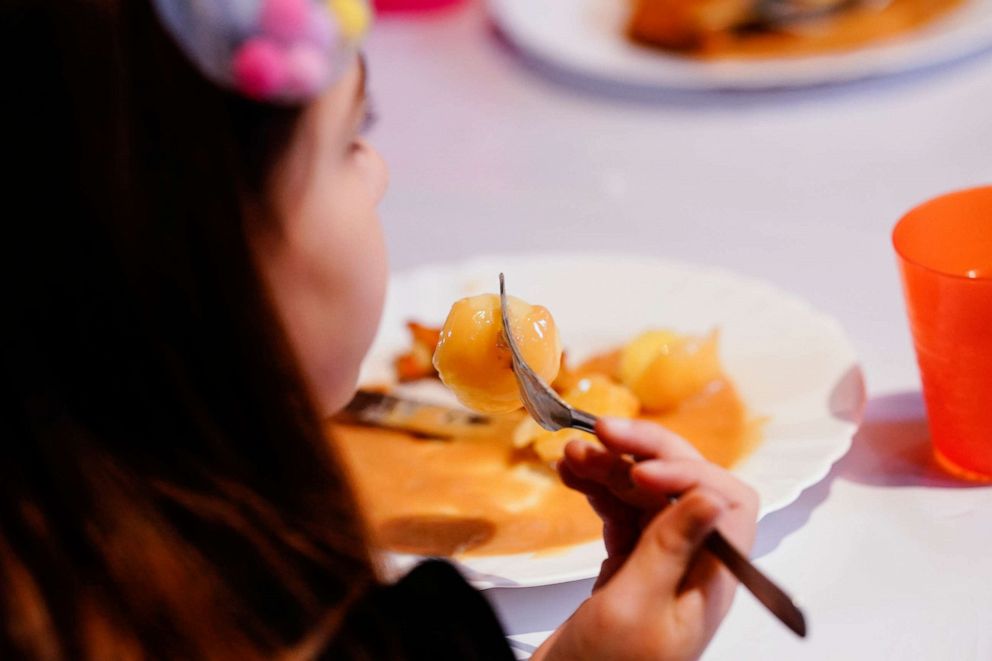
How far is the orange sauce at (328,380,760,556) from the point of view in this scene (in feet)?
2.96

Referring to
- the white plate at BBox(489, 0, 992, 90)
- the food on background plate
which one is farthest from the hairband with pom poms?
the food on background plate

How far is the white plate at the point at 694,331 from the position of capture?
878 millimetres

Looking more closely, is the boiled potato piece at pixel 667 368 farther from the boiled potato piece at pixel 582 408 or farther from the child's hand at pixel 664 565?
the child's hand at pixel 664 565

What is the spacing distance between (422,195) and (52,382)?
0.96 m

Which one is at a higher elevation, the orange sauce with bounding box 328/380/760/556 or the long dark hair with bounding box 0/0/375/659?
the long dark hair with bounding box 0/0/375/659

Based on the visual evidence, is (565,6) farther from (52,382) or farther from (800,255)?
(52,382)

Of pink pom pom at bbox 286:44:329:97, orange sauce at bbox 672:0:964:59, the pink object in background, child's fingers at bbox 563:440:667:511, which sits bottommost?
the pink object in background

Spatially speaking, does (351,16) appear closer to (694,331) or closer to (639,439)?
(639,439)

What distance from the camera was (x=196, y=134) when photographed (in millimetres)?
584

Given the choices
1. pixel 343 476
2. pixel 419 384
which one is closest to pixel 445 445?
pixel 419 384

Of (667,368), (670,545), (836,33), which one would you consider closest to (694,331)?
(667,368)

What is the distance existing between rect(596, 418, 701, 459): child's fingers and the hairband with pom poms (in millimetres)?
258

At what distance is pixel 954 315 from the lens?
87cm

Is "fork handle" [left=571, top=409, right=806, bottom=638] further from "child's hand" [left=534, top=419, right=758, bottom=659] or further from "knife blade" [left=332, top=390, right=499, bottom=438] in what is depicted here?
"knife blade" [left=332, top=390, right=499, bottom=438]
